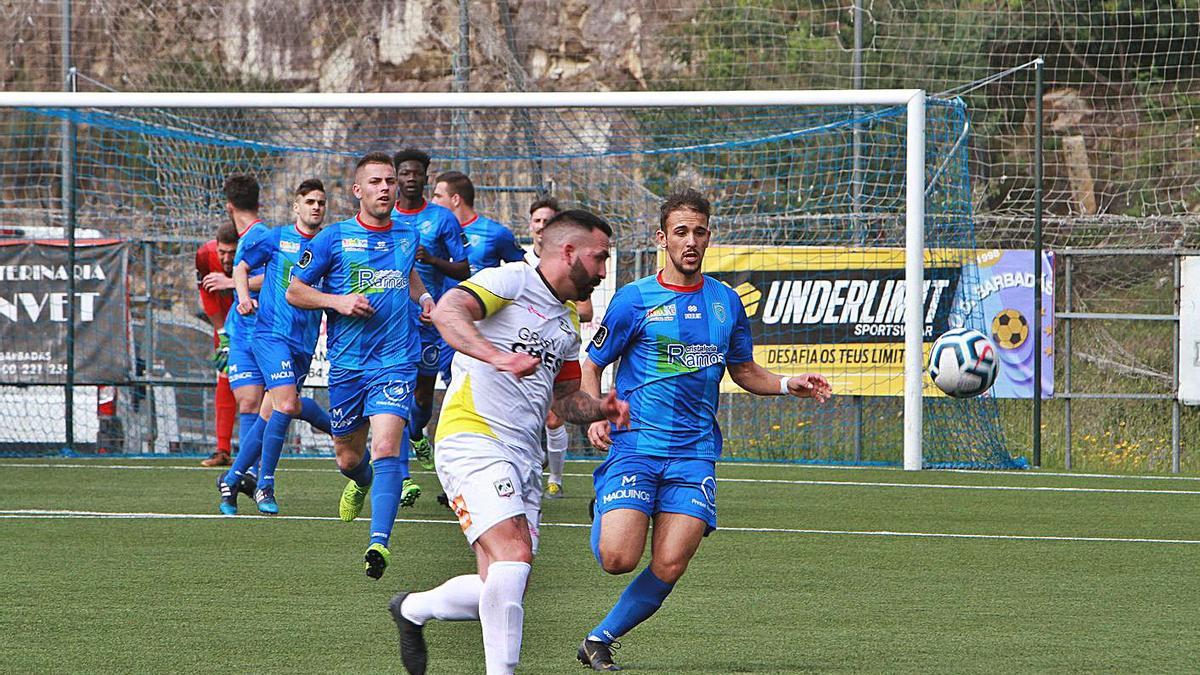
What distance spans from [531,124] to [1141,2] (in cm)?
806

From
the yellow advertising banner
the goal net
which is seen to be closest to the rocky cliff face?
the goal net

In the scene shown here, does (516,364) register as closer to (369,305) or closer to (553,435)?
(369,305)

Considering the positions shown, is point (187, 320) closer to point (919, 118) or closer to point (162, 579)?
point (919, 118)

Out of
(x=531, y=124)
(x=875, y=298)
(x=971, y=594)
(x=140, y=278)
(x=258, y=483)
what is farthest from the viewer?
(x=140, y=278)

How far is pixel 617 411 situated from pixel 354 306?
10.4ft

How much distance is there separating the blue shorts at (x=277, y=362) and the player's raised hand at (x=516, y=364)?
519 cm

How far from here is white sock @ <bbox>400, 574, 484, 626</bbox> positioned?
5.29 m

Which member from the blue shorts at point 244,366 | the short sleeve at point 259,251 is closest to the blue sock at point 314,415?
the blue shorts at point 244,366

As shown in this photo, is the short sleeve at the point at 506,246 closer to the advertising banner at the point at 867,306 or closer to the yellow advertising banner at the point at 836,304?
the yellow advertising banner at the point at 836,304

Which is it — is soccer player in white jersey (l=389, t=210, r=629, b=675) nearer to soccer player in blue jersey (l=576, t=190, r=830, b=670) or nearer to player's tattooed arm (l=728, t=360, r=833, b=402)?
soccer player in blue jersey (l=576, t=190, r=830, b=670)

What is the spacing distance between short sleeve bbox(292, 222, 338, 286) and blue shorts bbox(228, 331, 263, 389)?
2744mm

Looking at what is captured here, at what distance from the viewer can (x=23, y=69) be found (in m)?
26.9

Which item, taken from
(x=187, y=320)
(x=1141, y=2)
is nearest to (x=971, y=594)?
(x=187, y=320)

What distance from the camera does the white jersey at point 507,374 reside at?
538 centimetres
